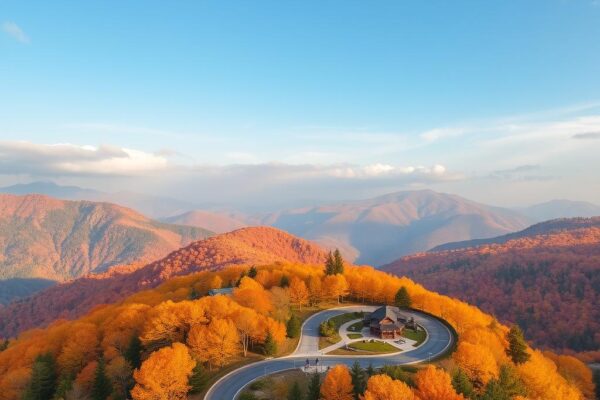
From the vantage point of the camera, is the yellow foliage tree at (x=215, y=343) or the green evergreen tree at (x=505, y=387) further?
the yellow foliage tree at (x=215, y=343)

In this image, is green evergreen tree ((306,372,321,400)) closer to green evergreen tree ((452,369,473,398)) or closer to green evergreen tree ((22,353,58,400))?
green evergreen tree ((452,369,473,398))

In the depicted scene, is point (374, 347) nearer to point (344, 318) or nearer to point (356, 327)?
point (356, 327)

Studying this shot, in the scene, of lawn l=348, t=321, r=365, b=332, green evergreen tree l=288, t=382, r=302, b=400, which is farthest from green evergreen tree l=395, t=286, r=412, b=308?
green evergreen tree l=288, t=382, r=302, b=400

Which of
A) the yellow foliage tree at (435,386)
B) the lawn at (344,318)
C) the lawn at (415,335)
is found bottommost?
the lawn at (344,318)

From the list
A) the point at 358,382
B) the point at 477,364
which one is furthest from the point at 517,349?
the point at 358,382

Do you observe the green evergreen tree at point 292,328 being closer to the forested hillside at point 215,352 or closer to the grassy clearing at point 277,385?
the forested hillside at point 215,352

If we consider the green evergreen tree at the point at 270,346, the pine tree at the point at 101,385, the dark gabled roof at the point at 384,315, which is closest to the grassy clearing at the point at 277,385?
the green evergreen tree at the point at 270,346
